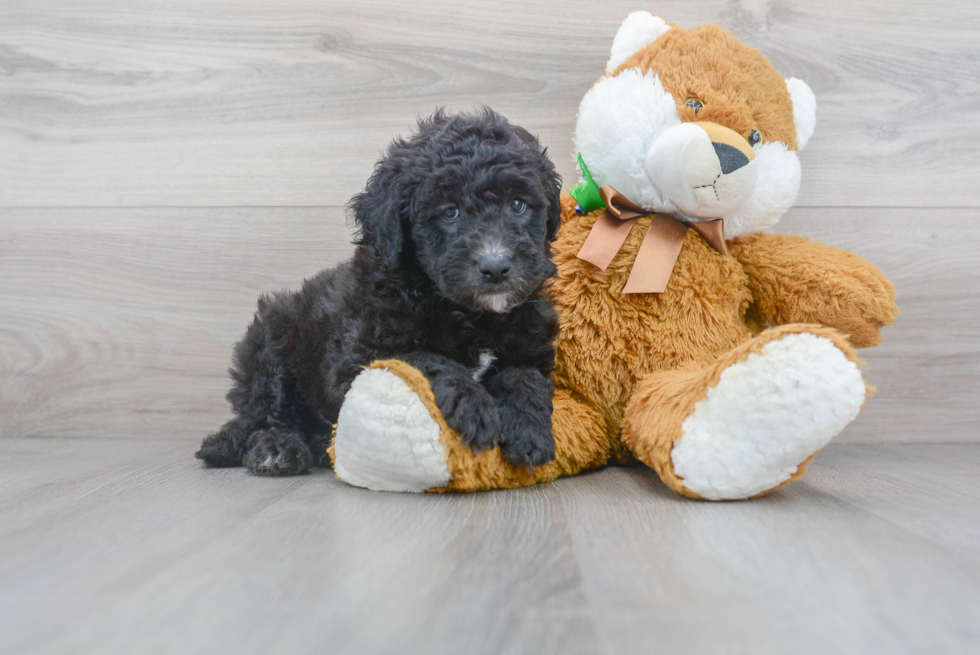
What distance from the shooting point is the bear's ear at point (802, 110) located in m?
1.77

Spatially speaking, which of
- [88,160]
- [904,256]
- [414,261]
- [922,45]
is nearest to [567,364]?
[414,261]

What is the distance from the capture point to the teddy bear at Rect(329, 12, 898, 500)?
152 centimetres

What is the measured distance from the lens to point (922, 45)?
2090 mm

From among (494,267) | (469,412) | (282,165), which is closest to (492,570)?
(469,412)

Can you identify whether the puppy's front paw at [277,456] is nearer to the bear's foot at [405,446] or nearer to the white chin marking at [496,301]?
the bear's foot at [405,446]

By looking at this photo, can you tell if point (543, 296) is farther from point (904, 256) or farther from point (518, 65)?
point (904, 256)

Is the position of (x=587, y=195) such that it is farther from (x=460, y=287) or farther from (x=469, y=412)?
(x=469, y=412)

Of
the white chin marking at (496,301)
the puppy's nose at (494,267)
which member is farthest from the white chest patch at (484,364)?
the puppy's nose at (494,267)

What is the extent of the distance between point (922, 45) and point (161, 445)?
2.56 meters

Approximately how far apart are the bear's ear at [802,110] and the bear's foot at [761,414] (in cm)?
79

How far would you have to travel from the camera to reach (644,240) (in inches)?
64.4

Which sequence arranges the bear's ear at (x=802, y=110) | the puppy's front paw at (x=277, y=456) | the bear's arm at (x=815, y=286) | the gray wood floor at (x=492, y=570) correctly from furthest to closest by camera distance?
the bear's ear at (x=802, y=110), the puppy's front paw at (x=277, y=456), the bear's arm at (x=815, y=286), the gray wood floor at (x=492, y=570)

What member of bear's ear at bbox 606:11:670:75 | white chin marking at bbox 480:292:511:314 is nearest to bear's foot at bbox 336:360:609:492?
white chin marking at bbox 480:292:511:314

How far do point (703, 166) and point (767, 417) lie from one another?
588 mm
